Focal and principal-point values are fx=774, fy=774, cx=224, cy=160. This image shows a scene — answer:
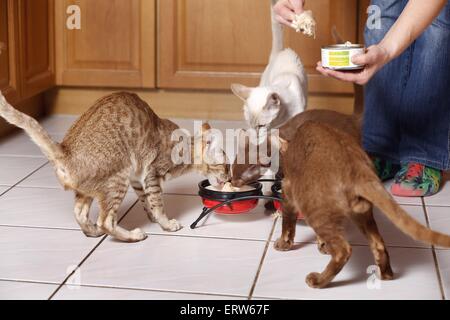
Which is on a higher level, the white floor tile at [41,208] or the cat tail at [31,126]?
the cat tail at [31,126]

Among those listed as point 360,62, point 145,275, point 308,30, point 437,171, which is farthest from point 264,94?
point 145,275

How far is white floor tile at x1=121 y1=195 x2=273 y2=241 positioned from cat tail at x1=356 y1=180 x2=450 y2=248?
22.7 inches

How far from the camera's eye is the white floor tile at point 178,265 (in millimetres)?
1965

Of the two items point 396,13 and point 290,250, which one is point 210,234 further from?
point 396,13

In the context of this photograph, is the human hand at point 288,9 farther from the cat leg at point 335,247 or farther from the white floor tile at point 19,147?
the white floor tile at point 19,147

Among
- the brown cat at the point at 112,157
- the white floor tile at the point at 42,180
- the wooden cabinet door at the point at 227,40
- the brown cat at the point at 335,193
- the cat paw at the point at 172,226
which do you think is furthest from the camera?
the wooden cabinet door at the point at 227,40

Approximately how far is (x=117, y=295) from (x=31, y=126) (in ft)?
1.77

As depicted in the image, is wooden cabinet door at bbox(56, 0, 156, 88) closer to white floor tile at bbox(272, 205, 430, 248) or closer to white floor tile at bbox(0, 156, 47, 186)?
white floor tile at bbox(0, 156, 47, 186)

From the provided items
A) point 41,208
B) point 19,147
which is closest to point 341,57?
point 41,208

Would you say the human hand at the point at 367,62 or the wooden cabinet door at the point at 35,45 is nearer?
the human hand at the point at 367,62

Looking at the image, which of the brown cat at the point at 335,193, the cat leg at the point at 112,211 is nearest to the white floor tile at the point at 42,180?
the cat leg at the point at 112,211

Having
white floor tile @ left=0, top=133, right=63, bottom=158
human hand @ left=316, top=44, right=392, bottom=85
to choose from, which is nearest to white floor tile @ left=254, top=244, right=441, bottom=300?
human hand @ left=316, top=44, right=392, bottom=85

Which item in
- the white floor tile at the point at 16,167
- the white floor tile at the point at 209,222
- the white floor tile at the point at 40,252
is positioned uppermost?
the white floor tile at the point at 16,167

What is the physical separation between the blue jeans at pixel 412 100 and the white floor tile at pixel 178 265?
84 centimetres
